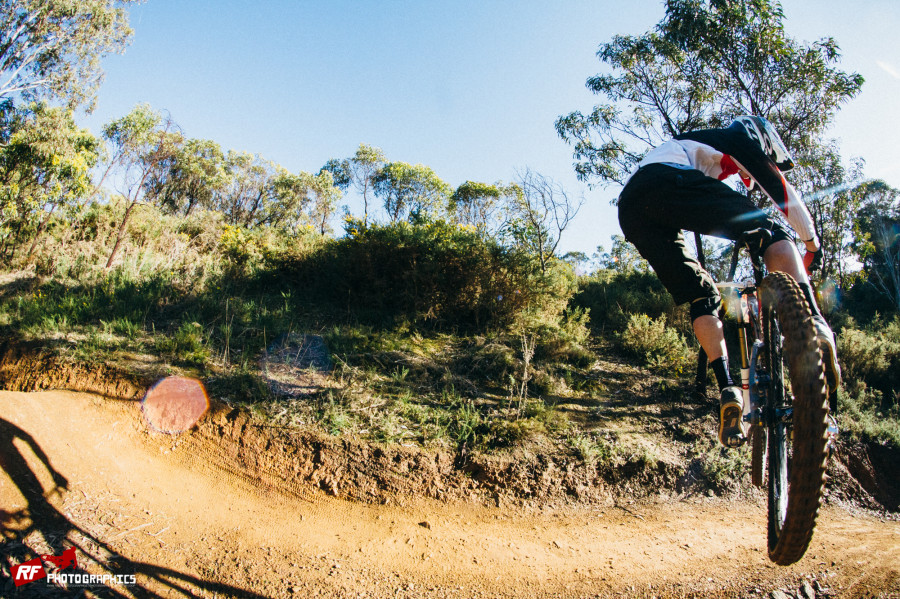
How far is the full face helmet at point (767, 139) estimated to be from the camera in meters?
2.59

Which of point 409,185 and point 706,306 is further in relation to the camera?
point 409,185

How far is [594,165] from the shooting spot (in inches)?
348

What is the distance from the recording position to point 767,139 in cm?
261

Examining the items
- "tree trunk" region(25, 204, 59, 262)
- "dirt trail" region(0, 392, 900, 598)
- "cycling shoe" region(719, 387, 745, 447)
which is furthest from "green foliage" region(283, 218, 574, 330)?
"tree trunk" region(25, 204, 59, 262)

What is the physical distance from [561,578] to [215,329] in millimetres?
5243

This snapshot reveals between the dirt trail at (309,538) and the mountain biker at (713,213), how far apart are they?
1.63 metres

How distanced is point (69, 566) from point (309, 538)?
4.72 feet

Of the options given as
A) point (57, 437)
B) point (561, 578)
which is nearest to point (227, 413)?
point (57, 437)

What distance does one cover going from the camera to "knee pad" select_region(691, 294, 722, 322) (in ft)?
8.53

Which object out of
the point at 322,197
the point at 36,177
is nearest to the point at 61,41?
the point at 36,177

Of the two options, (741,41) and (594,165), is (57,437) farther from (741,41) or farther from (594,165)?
(741,41)

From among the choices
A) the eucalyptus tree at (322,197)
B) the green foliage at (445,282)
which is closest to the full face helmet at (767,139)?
the green foliage at (445,282)

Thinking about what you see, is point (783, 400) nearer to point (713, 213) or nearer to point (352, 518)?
point (713, 213)

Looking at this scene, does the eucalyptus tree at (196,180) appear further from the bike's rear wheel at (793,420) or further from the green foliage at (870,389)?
the green foliage at (870,389)
